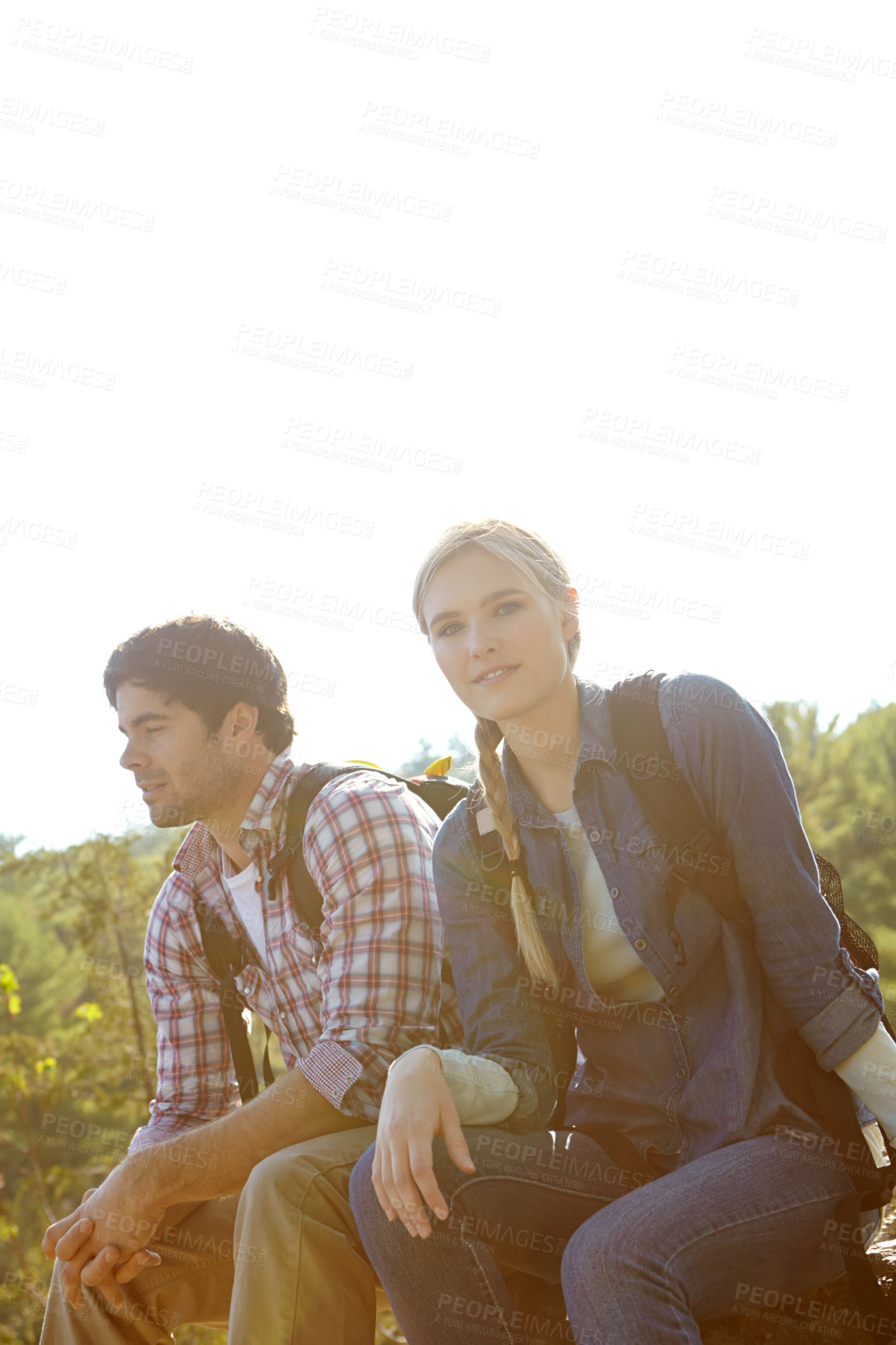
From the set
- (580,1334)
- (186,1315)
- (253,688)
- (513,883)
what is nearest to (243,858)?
(253,688)

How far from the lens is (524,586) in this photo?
2441mm

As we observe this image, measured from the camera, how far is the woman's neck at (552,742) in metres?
2.44

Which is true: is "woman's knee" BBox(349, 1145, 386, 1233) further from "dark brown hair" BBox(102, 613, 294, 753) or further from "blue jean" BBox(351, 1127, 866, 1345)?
"dark brown hair" BBox(102, 613, 294, 753)

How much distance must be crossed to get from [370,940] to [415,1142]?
0.73 m

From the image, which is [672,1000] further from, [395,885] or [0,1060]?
[0,1060]

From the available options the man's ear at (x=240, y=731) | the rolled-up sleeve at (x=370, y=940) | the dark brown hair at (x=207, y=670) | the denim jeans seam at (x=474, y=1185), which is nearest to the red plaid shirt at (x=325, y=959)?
the rolled-up sleeve at (x=370, y=940)

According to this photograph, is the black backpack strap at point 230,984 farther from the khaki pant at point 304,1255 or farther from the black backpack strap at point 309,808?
the khaki pant at point 304,1255

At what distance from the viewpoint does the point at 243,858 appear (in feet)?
10.4

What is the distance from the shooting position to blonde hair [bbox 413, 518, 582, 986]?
2322 millimetres

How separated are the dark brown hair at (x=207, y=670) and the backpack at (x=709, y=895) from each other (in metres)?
1.17

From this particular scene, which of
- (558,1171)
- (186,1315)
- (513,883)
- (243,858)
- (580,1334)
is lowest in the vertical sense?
(186,1315)

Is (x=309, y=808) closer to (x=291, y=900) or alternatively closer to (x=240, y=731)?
(x=291, y=900)

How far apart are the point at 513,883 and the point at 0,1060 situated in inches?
296

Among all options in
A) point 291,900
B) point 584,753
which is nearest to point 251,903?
point 291,900
